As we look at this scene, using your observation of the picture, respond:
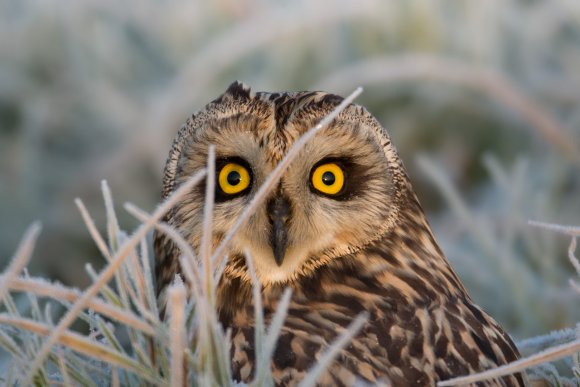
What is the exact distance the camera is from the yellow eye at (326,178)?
6.60 ft

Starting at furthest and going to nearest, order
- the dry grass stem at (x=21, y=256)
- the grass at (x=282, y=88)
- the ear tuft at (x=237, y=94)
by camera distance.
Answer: the grass at (x=282, y=88) < the ear tuft at (x=237, y=94) < the dry grass stem at (x=21, y=256)

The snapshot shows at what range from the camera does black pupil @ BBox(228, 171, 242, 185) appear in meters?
1.98

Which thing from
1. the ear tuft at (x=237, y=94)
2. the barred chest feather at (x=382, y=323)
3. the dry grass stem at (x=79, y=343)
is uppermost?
the ear tuft at (x=237, y=94)

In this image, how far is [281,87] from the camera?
4.93m

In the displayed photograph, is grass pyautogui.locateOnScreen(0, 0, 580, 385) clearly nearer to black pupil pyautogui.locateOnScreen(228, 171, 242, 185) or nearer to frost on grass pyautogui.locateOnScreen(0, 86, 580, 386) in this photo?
black pupil pyautogui.locateOnScreen(228, 171, 242, 185)

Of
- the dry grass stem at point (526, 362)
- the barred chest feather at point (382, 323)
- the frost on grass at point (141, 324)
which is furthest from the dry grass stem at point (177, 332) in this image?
the dry grass stem at point (526, 362)

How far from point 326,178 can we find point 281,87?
295 cm

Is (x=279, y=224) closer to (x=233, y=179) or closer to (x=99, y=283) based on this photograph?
(x=233, y=179)

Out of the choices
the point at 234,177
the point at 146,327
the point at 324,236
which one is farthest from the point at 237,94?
the point at 146,327

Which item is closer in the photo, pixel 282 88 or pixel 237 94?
pixel 237 94

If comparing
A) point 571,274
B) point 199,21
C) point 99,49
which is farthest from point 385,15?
point 571,274

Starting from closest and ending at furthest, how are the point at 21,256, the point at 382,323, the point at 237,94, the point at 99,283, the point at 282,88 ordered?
1. the point at 21,256
2. the point at 99,283
3. the point at 382,323
4. the point at 237,94
5. the point at 282,88

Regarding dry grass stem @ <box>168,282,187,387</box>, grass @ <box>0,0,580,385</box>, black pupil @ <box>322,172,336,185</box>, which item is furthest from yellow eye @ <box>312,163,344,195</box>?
grass @ <box>0,0,580,385</box>

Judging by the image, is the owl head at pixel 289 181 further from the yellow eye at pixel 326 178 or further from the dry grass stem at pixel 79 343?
the dry grass stem at pixel 79 343
